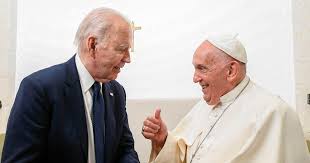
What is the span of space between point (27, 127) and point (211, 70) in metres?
1.03

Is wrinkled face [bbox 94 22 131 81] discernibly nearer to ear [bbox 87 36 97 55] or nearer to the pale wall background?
ear [bbox 87 36 97 55]

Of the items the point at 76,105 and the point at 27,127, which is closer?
the point at 27,127

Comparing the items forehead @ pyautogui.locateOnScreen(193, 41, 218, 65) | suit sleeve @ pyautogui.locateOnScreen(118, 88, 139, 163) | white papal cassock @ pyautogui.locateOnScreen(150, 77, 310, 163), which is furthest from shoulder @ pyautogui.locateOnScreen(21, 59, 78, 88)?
white papal cassock @ pyautogui.locateOnScreen(150, 77, 310, 163)

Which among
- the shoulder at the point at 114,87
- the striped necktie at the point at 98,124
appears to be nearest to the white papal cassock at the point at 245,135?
the shoulder at the point at 114,87

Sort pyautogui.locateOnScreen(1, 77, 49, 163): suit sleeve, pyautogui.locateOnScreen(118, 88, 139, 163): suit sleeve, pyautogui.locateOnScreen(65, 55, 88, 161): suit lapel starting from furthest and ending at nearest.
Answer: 1. pyautogui.locateOnScreen(118, 88, 139, 163): suit sleeve
2. pyautogui.locateOnScreen(65, 55, 88, 161): suit lapel
3. pyautogui.locateOnScreen(1, 77, 49, 163): suit sleeve

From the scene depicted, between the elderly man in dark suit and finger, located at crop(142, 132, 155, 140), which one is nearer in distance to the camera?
the elderly man in dark suit

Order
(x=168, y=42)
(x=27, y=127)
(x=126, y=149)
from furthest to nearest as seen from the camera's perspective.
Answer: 1. (x=168, y=42)
2. (x=126, y=149)
3. (x=27, y=127)

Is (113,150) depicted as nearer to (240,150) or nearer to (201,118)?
(240,150)

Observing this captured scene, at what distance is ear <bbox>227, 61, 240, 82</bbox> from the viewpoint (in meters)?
1.78

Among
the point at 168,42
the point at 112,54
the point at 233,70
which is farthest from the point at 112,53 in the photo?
the point at 168,42

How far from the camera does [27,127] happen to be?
1212 mm

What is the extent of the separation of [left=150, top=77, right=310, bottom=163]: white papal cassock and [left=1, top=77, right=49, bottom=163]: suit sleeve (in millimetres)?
890

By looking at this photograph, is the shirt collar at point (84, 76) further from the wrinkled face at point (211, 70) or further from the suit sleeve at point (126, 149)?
the wrinkled face at point (211, 70)

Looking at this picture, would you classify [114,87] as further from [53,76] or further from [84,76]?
[53,76]
